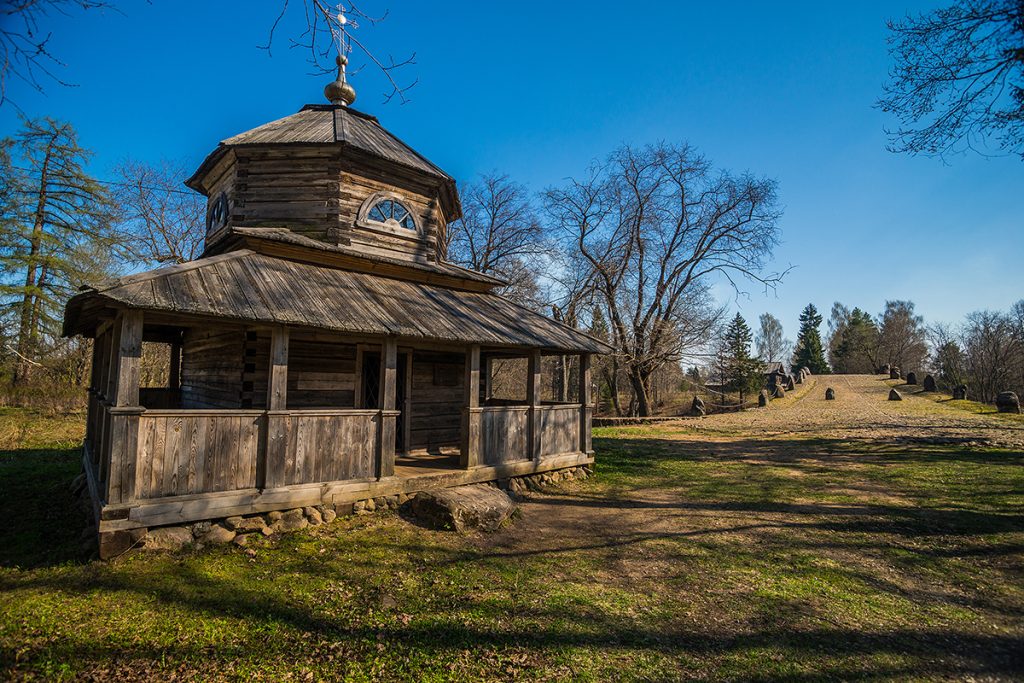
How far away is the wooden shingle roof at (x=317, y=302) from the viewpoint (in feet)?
21.8

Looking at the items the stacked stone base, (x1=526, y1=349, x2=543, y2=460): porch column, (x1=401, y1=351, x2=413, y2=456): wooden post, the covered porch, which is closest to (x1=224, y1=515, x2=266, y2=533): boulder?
the stacked stone base

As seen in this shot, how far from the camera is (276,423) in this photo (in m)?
7.34

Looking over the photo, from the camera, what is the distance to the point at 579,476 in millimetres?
11844

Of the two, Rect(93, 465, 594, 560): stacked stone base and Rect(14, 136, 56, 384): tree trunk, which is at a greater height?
Rect(14, 136, 56, 384): tree trunk

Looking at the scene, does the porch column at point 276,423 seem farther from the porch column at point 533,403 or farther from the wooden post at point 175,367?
the wooden post at point 175,367

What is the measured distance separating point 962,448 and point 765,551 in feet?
43.8

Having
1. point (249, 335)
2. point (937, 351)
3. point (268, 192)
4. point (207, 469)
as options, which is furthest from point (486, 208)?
point (937, 351)

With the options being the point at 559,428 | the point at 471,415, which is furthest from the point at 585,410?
the point at 471,415

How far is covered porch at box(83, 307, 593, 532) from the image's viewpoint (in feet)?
21.0

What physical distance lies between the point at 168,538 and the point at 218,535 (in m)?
0.59

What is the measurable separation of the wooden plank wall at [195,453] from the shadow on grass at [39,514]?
1282 millimetres

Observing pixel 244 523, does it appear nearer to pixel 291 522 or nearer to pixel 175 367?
pixel 291 522

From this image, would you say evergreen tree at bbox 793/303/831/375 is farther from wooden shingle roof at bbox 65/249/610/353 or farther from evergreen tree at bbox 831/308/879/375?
wooden shingle roof at bbox 65/249/610/353

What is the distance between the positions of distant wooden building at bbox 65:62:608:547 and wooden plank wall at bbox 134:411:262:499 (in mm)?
19
